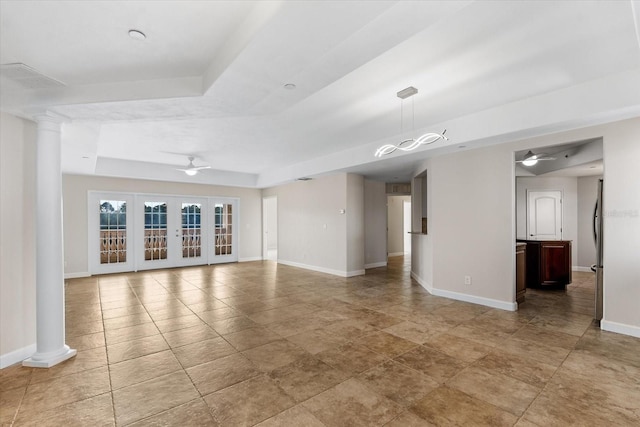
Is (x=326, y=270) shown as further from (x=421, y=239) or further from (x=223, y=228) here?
(x=223, y=228)

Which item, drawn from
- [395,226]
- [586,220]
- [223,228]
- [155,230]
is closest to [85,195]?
[155,230]

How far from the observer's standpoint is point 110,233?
7.60 metres

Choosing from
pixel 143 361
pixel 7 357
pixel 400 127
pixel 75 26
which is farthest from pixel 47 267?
pixel 400 127

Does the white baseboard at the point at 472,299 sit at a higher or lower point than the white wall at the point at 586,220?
lower

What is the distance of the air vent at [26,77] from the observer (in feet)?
8.21

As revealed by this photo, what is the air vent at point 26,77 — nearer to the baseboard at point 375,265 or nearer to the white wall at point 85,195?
the white wall at point 85,195

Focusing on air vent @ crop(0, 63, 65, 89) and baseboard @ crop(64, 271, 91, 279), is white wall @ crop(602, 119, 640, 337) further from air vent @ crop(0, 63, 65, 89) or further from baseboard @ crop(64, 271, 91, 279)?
baseboard @ crop(64, 271, 91, 279)

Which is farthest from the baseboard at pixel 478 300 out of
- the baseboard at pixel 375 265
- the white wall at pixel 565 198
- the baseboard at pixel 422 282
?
the white wall at pixel 565 198

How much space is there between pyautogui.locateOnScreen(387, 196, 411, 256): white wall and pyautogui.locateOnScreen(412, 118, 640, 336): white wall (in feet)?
13.3

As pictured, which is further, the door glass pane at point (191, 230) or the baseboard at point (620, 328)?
the door glass pane at point (191, 230)

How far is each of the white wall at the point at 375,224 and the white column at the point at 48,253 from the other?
6402 millimetres

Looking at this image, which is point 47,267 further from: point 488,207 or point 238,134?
point 488,207

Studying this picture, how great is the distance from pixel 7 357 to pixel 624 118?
278 inches

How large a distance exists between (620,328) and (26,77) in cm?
681
